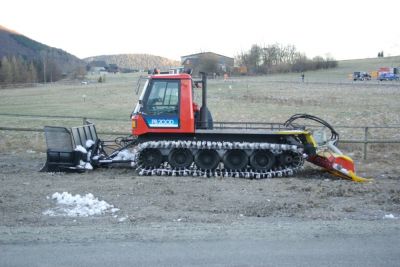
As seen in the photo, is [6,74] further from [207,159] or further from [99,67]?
[207,159]

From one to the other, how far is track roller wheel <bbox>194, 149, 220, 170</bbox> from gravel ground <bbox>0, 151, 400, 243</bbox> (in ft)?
1.96

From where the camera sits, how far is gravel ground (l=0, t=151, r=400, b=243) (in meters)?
6.78

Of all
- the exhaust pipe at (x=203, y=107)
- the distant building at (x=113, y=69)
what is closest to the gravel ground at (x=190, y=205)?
the exhaust pipe at (x=203, y=107)

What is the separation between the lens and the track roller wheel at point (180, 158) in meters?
11.6

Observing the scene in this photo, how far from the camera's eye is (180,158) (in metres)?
11.7

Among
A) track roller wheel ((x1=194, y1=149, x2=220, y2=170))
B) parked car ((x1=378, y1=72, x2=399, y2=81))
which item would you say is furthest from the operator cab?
parked car ((x1=378, y1=72, x2=399, y2=81))

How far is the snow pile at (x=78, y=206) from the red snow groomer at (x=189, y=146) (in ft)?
9.77

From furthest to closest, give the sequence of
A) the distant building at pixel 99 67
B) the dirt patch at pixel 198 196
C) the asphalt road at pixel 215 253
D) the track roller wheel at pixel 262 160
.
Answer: the distant building at pixel 99 67 → the track roller wheel at pixel 262 160 → the dirt patch at pixel 198 196 → the asphalt road at pixel 215 253

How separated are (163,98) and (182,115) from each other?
638 mm

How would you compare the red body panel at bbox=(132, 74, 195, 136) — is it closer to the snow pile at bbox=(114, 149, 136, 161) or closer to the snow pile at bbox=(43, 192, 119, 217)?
the snow pile at bbox=(114, 149, 136, 161)

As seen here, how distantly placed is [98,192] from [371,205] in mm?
5122

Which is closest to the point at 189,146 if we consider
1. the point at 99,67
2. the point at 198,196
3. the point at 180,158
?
the point at 180,158

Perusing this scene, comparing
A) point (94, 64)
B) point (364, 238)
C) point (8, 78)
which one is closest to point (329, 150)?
point (364, 238)

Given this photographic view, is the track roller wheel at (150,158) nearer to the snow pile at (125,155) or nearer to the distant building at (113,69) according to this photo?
the snow pile at (125,155)
